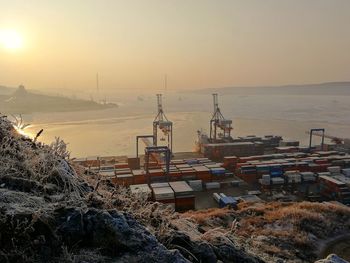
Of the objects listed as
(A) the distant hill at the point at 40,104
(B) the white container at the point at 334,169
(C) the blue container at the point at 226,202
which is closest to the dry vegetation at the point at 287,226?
(C) the blue container at the point at 226,202

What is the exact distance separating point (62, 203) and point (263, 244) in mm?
8970

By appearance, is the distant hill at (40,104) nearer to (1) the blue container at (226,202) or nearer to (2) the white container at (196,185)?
(2) the white container at (196,185)

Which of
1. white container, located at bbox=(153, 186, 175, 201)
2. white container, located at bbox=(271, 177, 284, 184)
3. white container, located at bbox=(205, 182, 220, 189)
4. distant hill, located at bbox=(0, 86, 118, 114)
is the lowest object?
white container, located at bbox=(205, 182, 220, 189)

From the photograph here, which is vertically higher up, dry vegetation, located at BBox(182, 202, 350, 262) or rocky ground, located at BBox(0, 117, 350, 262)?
rocky ground, located at BBox(0, 117, 350, 262)

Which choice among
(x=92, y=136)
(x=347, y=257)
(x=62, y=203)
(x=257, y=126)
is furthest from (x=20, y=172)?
(x=257, y=126)

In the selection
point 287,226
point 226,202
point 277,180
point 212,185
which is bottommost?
point 212,185

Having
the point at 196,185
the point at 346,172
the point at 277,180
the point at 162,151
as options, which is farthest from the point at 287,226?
the point at 346,172

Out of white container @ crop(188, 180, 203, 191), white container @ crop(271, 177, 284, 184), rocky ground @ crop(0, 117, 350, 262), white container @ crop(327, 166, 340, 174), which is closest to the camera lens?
rocky ground @ crop(0, 117, 350, 262)

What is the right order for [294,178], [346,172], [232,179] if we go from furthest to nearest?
1. [346,172]
2. [232,179]
3. [294,178]

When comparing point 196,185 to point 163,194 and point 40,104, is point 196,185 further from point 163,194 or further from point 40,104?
point 40,104

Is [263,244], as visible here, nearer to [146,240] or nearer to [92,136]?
[146,240]

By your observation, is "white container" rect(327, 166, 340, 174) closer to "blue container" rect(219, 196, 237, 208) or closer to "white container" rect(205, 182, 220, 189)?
"white container" rect(205, 182, 220, 189)

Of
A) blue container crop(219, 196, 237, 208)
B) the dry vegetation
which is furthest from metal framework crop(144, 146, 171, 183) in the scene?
the dry vegetation

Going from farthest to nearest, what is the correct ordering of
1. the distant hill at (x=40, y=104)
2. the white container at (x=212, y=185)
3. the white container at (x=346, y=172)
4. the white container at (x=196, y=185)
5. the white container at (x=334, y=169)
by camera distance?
the distant hill at (x=40, y=104) → the white container at (x=334, y=169) → the white container at (x=346, y=172) → the white container at (x=212, y=185) → the white container at (x=196, y=185)
